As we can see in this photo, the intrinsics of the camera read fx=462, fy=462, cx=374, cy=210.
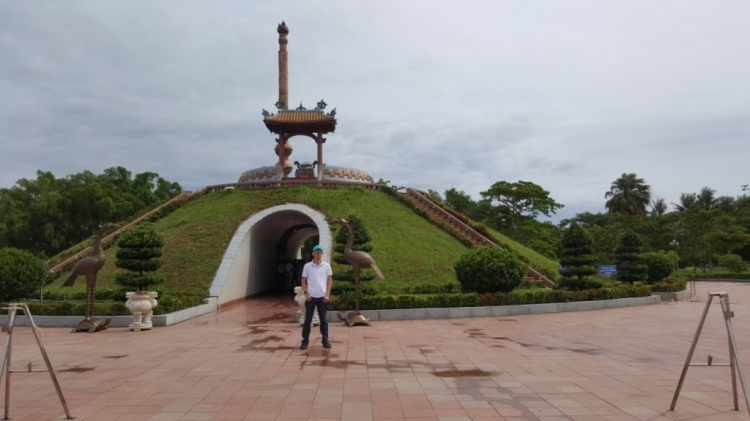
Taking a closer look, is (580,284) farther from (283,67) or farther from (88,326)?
(283,67)

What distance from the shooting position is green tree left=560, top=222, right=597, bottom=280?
52.5 feet

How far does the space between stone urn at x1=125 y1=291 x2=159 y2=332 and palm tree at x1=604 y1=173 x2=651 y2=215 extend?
2266 inches

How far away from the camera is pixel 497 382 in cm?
610

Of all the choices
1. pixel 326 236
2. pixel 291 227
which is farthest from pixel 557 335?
pixel 291 227

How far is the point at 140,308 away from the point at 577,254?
13850 mm

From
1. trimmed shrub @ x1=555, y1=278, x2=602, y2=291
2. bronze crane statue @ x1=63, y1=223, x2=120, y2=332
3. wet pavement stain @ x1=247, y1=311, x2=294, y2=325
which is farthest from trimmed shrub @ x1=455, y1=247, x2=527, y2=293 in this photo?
bronze crane statue @ x1=63, y1=223, x2=120, y2=332

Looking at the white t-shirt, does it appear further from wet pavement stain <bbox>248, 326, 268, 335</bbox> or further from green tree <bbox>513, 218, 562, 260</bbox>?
green tree <bbox>513, 218, 562, 260</bbox>

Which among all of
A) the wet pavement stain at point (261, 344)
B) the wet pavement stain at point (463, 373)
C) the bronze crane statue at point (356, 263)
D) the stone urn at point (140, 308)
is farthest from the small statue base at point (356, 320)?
the wet pavement stain at point (463, 373)

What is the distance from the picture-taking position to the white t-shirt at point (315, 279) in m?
8.55

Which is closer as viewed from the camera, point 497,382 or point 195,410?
point 195,410

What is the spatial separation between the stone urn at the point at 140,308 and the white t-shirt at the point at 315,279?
524cm

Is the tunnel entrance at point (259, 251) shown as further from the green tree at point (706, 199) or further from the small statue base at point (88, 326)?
the green tree at point (706, 199)

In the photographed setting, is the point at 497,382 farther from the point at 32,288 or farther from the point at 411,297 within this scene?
the point at 32,288

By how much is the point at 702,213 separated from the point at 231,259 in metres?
42.2
